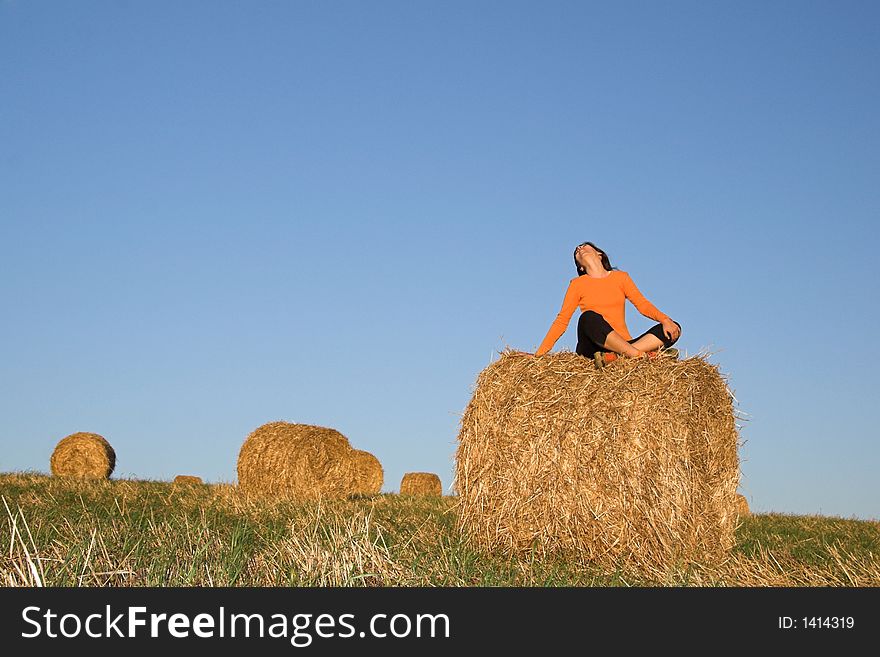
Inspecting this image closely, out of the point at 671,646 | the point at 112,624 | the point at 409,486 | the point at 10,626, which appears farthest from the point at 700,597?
the point at 409,486

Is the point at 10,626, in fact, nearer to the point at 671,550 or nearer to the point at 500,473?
the point at 500,473

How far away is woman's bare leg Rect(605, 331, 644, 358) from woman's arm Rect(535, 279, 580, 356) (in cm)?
62

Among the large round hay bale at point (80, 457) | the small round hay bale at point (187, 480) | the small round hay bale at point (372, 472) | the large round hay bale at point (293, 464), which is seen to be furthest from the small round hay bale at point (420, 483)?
the large round hay bale at point (293, 464)

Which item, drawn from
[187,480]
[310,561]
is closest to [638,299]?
[310,561]

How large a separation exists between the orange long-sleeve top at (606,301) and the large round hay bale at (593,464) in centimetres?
56

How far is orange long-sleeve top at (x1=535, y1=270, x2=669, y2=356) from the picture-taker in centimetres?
804

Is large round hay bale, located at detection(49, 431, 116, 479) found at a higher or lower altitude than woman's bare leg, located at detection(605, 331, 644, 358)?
higher

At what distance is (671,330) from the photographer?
25.3ft

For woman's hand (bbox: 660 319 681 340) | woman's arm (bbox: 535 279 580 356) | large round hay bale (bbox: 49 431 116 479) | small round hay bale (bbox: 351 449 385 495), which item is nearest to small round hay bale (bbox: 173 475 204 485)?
large round hay bale (bbox: 49 431 116 479)

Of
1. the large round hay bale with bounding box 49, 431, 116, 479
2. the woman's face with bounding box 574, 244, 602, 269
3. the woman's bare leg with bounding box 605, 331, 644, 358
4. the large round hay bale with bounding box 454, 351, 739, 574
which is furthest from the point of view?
the large round hay bale with bounding box 49, 431, 116, 479

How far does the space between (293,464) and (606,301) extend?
9099mm

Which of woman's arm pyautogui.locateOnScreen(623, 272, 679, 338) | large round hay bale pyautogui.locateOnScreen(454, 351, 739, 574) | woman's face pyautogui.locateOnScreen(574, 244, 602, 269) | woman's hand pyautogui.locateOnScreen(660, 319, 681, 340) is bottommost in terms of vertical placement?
large round hay bale pyautogui.locateOnScreen(454, 351, 739, 574)

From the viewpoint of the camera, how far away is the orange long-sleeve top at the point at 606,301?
8.04 m

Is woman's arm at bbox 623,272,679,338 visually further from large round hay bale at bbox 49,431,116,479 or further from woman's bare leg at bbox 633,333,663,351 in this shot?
large round hay bale at bbox 49,431,116,479
